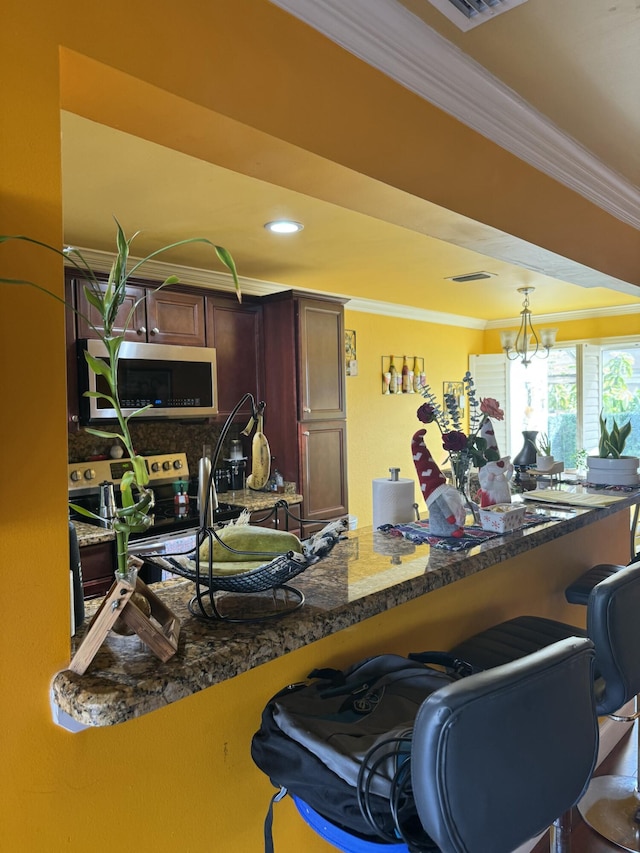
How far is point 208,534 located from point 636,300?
5506mm

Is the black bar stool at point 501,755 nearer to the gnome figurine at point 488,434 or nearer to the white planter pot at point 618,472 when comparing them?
the gnome figurine at point 488,434

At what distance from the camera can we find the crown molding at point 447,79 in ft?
4.66

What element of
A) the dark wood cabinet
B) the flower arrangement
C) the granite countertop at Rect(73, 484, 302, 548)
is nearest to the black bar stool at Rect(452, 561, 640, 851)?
the flower arrangement

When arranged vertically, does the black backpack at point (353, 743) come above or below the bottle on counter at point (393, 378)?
below

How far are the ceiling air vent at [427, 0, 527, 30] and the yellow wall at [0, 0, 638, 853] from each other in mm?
202

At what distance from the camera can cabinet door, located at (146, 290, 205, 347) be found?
3658 mm

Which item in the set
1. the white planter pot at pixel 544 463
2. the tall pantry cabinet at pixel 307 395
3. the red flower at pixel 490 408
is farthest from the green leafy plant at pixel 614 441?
the tall pantry cabinet at pixel 307 395

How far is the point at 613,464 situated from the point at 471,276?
197 cm

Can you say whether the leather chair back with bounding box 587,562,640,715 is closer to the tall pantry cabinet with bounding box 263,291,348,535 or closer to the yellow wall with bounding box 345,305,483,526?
the tall pantry cabinet with bounding box 263,291,348,535

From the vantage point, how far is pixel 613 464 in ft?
9.41

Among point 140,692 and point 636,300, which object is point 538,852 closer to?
point 140,692

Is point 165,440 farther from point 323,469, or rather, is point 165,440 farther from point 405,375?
point 405,375

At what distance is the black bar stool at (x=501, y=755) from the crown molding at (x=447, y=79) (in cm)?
136

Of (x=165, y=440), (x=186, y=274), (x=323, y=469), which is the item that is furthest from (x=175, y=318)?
(x=323, y=469)
